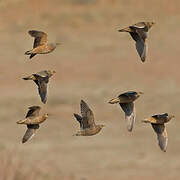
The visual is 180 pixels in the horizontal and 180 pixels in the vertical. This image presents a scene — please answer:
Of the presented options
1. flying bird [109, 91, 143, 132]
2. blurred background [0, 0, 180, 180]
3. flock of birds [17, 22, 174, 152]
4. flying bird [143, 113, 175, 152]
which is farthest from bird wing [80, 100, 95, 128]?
blurred background [0, 0, 180, 180]

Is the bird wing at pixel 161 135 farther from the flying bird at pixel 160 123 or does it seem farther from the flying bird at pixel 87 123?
the flying bird at pixel 87 123

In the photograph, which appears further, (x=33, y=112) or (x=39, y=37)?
(x=39, y=37)

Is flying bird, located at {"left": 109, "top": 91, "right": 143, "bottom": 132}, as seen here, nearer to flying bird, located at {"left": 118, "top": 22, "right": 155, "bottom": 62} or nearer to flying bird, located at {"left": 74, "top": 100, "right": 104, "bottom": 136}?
flying bird, located at {"left": 74, "top": 100, "right": 104, "bottom": 136}

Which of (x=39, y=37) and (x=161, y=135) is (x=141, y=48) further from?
(x=39, y=37)

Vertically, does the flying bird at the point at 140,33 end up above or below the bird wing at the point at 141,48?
above

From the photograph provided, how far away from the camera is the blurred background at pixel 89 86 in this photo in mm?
17109

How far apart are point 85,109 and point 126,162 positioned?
12.0m

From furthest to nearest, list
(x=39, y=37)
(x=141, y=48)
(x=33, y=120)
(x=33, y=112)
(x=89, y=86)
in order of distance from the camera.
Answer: (x=89, y=86)
(x=39, y=37)
(x=33, y=112)
(x=33, y=120)
(x=141, y=48)

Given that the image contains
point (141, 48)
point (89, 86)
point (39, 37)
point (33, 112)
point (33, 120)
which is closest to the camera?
point (141, 48)

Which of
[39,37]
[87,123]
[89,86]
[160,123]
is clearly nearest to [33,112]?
[87,123]

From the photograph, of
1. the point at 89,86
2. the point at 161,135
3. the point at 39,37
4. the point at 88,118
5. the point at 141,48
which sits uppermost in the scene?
the point at 89,86

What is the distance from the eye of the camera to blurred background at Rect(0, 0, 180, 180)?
1711 cm

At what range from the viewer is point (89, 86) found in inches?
970

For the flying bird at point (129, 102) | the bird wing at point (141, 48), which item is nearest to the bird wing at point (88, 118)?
the flying bird at point (129, 102)
